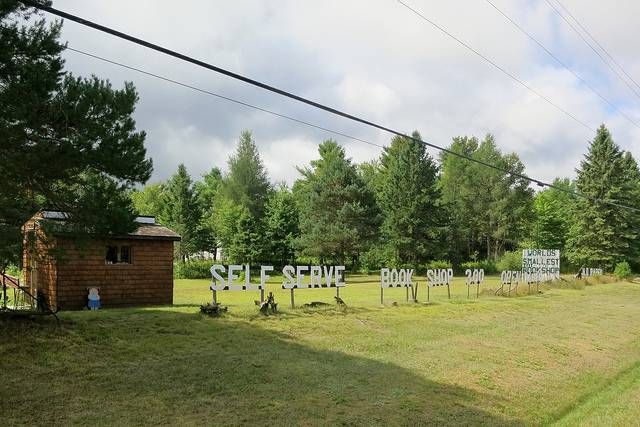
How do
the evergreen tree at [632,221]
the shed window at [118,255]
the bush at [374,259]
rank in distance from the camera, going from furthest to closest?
1. the bush at [374,259]
2. the evergreen tree at [632,221]
3. the shed window at [118,255]

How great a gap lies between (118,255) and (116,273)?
0.70 metres

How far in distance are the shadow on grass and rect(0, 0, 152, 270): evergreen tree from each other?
2.32m

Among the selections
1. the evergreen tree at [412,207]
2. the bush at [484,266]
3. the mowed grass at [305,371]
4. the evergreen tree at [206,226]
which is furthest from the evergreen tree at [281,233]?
the mowed grass at [305,371]

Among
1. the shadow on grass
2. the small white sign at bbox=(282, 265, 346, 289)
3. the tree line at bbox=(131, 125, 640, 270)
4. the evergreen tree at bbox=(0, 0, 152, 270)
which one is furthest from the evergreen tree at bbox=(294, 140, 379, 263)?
the evergreen tree at bbox=(0, 0, 152, 270)

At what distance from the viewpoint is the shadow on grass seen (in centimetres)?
848

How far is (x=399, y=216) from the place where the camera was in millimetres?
53844

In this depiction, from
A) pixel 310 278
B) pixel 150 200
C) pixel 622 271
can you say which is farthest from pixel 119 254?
pixel 150 200

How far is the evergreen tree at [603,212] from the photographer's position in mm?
51969

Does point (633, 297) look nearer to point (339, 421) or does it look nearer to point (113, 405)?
point (339, 421)

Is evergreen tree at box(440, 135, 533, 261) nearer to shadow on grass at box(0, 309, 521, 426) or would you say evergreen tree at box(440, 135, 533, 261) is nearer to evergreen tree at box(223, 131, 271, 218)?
evergreen tree at box(223, 131, 271, 218)

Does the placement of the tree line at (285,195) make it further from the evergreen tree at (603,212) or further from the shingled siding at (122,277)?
the shingled siding at (122,277)

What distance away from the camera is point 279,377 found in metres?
10.7

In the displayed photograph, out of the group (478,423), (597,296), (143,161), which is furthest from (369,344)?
(597,296)

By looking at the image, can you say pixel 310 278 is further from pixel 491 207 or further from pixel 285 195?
pixel 491 207
